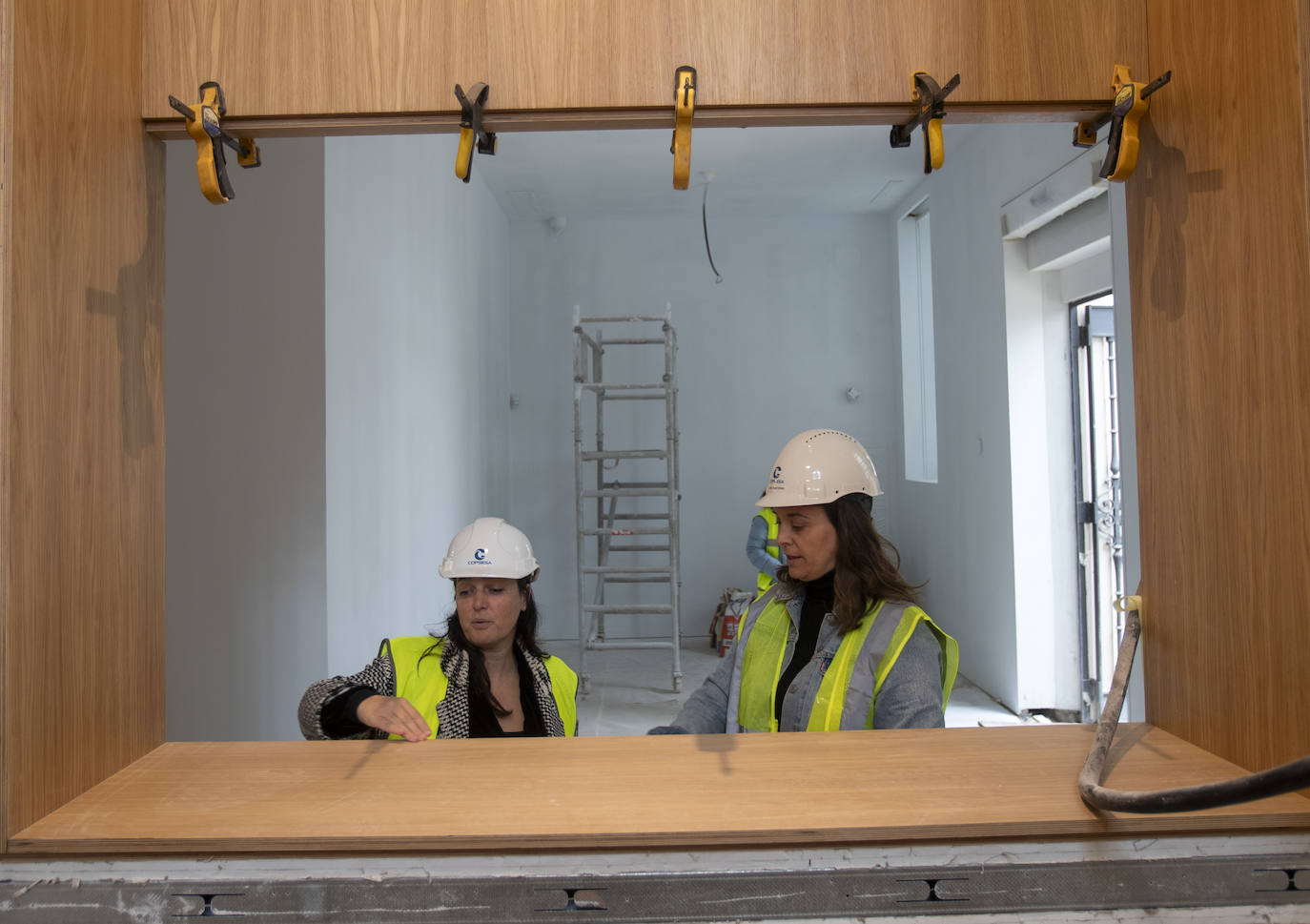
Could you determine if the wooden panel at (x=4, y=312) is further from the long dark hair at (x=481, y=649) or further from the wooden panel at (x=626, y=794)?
the long dark hair at (x=481, y=649)

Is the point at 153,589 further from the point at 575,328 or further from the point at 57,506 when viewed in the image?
the point at 575,328

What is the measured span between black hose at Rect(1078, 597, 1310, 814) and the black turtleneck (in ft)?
2.51

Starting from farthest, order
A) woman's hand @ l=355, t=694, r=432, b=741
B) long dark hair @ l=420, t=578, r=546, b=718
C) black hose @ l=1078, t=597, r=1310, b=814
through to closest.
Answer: long dark hair @ l=420, t=578, r=546, b=718
woman's hand @ l=355, t=694, r=432, b=741
black hose @ l=1078, t=597, r=1310, b=814

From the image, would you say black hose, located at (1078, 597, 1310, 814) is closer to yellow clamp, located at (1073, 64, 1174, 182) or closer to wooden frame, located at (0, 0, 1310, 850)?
wooden frame, located at (0, 0, 1310, 850)

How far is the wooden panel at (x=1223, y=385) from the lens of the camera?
893 millimetres

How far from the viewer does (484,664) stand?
204 cm

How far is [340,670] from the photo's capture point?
11.1 ft

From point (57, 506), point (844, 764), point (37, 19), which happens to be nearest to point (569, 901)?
point (844, 764)

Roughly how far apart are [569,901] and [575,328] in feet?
18.4

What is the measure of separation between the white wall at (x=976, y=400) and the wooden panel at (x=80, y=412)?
4.28 m

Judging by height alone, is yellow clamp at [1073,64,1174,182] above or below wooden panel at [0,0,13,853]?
above

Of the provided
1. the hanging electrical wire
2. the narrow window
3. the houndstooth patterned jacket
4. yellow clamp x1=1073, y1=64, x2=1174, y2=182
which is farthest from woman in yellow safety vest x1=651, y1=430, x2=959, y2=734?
the narrow window

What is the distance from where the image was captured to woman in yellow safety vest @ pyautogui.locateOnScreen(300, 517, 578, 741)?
188 centimetres

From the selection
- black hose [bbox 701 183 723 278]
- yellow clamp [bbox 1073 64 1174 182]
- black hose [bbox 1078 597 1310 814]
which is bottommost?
black hose [bbox 1078 597 1310 814]
